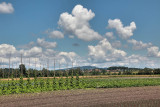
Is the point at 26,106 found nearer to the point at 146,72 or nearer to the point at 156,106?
the point at 156,106

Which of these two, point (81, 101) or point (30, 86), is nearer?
point (81, 101)

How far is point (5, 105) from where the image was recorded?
→ 1658 centimetres

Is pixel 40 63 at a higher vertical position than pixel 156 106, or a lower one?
higher

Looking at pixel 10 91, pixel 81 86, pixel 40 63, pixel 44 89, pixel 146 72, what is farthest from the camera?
pixel 146 72

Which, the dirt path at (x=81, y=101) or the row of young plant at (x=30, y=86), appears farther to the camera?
the row of young plant at (x=30, y=86)

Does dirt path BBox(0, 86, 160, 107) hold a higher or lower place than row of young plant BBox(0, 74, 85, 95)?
lower

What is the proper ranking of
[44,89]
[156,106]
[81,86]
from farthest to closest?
1. [81,86]
2. [44,89]
3. [156,106]

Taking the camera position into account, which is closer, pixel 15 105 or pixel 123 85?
pixel 15 105

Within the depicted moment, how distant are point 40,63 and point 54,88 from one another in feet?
140

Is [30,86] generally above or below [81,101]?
above

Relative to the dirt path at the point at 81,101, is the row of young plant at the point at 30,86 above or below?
above

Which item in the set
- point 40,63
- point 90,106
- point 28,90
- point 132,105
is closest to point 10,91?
point 28,90

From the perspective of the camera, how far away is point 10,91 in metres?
24.6

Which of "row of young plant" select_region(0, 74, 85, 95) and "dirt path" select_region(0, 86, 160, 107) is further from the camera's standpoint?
"row of young plant" select_region(0, 74, 85, 95)
